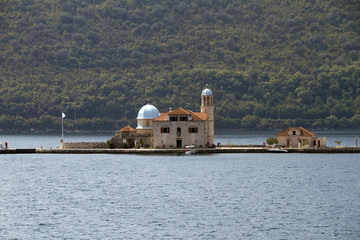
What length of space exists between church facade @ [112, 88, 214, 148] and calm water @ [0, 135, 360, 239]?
7755mm

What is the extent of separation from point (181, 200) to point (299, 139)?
58482 mm

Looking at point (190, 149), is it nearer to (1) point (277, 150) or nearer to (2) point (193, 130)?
(2) point (193, 130)

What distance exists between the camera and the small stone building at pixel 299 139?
400 feet

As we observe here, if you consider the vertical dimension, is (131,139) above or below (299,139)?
above

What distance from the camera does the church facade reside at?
116750mm

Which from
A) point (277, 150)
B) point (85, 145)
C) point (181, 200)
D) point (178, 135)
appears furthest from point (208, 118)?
point (181, 200)

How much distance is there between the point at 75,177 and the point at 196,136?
1293 inches

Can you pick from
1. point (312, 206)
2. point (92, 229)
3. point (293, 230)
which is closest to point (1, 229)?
point (92, 229)

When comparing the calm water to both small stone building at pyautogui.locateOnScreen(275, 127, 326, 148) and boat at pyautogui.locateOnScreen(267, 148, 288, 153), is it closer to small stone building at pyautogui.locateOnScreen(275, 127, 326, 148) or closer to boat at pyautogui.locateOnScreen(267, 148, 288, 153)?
boat at pyautogui.locateOnScreen(267, 148, 288, 153)

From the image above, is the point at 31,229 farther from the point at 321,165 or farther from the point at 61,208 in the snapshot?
the point at 321,165

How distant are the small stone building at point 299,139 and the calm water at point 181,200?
12473 millimetres

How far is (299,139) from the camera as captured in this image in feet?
401

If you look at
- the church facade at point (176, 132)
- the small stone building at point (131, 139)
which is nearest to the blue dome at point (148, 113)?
the church facade at point (176, 132)

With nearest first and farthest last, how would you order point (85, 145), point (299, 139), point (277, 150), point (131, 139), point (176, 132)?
point (176, 132), point (277, 150), point (131, 139), point (299, 139), point (85, 145)
